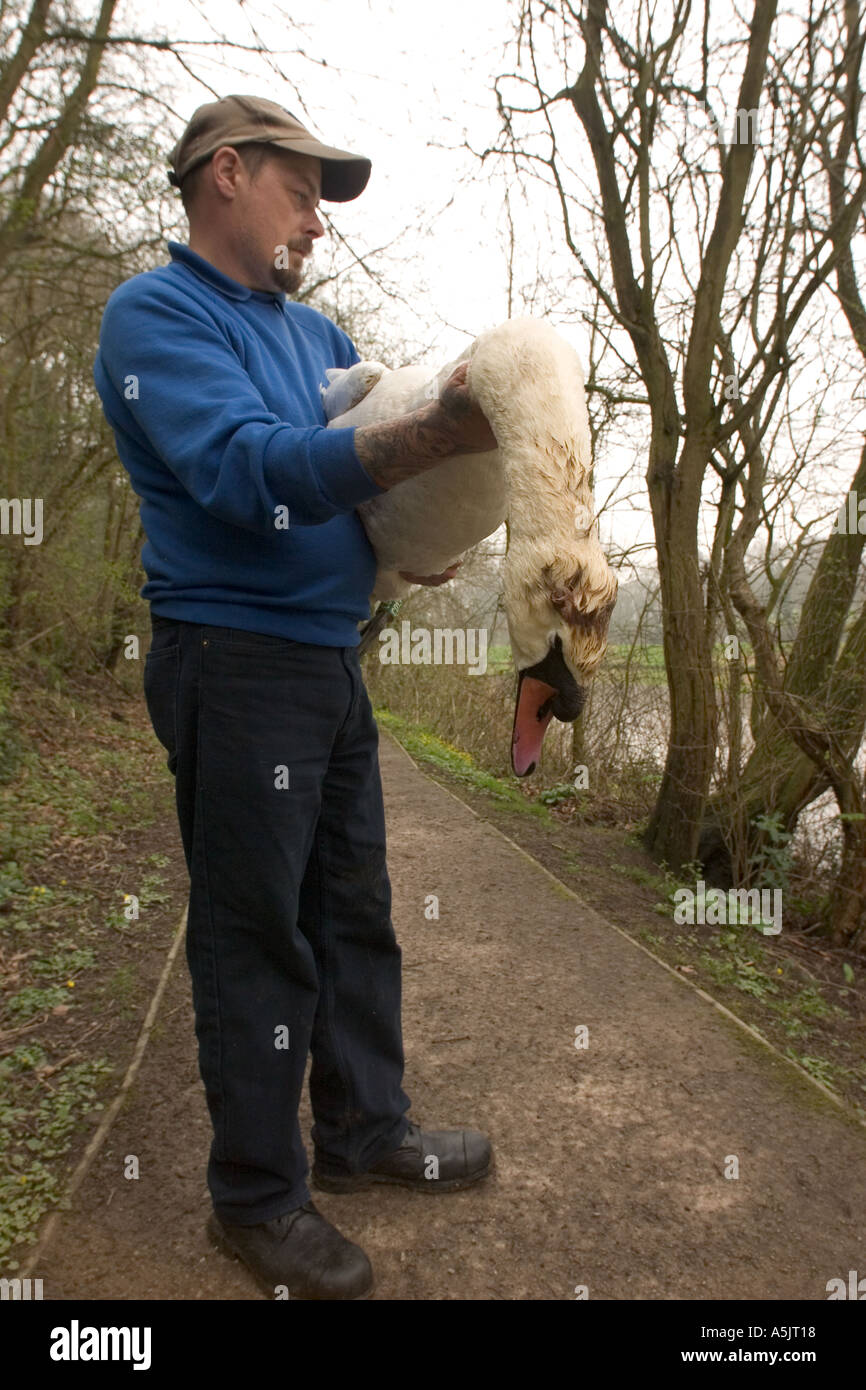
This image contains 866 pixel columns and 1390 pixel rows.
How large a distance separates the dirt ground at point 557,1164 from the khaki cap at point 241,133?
238 centimetres

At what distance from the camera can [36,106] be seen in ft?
20.9

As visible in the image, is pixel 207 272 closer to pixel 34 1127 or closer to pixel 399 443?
pixel 399 443

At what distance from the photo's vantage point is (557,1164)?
7.93 ft

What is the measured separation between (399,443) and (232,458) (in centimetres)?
27

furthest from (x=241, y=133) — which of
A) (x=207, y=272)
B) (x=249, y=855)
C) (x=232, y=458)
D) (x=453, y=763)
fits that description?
(x=453, y=763)

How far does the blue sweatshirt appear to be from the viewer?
1420 mm

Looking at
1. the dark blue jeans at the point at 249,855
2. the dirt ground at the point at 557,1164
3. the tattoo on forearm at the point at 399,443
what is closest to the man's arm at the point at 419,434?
the tattoo on forearm at the point at 399,443

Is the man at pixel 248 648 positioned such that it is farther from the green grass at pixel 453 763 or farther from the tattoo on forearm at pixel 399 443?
the green grass at pixel 453 763

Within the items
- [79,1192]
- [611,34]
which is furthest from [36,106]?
[79,1192]

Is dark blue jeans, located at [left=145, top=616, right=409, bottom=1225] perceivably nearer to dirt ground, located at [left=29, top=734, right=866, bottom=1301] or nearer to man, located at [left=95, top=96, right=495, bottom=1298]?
man, located at [left=95, top=96, right=495, bottom=1298]

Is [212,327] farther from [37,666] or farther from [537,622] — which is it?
[37,666]

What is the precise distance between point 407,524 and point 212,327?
51cm

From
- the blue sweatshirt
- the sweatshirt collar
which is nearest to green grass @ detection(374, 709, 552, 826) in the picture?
the blue sweatshirt

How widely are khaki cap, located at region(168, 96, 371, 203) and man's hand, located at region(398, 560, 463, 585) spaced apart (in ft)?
2.83
